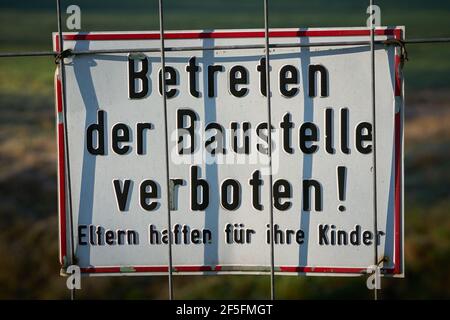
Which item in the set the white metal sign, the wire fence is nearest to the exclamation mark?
the white metal sign

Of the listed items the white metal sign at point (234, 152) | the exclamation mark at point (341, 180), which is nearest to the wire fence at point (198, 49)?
the white metal sign at point (234, 152)

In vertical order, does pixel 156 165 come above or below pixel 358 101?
below

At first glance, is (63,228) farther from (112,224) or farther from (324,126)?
(324,126)

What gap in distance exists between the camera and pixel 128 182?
11.5ft

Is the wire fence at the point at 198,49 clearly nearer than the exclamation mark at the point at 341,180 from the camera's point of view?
Yes

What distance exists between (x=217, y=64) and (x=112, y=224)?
699 mm

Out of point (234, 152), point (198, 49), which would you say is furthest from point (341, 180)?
point (198, 49)

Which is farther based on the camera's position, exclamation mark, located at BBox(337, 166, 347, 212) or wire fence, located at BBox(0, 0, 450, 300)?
exclamation mark, located at BBox(337, 166, 347, 212)

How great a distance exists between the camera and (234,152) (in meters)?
3.48

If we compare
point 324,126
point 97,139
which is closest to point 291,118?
point 324,126

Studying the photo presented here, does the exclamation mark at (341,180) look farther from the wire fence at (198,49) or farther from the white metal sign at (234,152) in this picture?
the wire fence at (198,49)

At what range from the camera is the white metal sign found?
3.44m

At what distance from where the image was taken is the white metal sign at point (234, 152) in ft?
11.3

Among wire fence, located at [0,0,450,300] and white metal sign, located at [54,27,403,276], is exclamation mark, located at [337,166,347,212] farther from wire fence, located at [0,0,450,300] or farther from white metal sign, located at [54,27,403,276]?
wire fence, located at [0,0,450,300]
